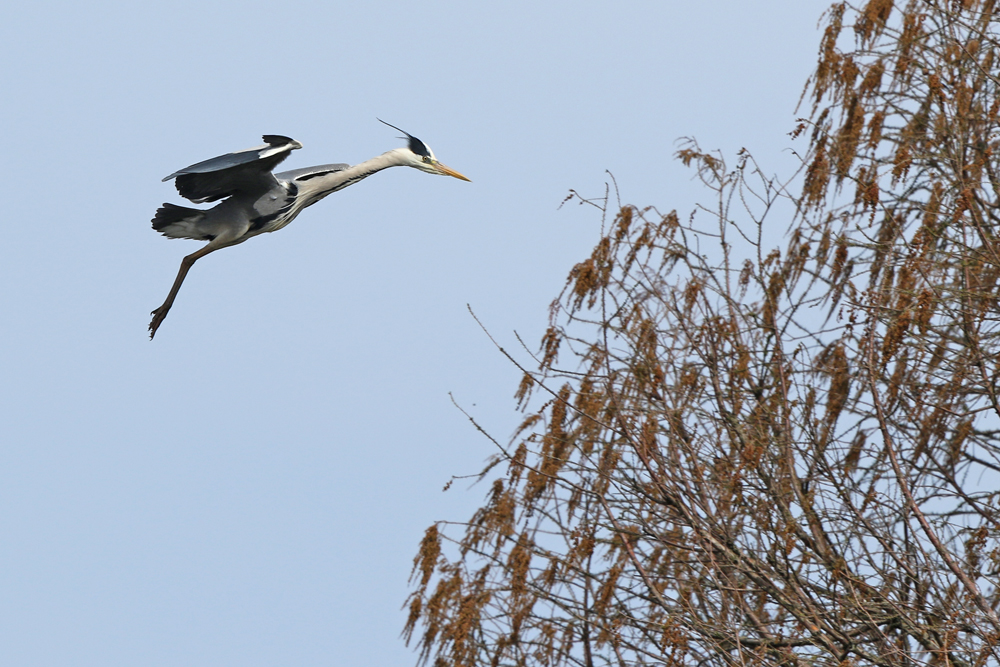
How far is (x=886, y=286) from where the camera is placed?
21.0ft

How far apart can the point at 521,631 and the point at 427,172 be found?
330 cm

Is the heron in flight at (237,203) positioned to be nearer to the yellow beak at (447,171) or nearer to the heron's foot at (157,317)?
the heron's foot at (157,317)

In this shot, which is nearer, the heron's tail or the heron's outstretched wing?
the heron's outstretched wing

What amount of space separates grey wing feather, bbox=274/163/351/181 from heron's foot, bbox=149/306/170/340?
3.28 ft

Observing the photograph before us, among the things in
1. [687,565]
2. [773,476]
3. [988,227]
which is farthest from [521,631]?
[988,227]

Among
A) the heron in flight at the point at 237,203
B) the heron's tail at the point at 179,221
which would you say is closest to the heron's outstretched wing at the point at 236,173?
the heron in flight at the point at 237,203

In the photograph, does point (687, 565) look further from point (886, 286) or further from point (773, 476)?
point (886, 286)

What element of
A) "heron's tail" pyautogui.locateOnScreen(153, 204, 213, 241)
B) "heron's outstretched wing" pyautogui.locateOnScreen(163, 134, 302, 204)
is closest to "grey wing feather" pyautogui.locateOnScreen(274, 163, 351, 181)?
"heron's outstretched wing" pyautogui.locateOnScreen(163, 134, 302, 204)

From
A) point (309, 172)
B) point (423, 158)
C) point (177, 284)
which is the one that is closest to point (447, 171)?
point (423, 158)

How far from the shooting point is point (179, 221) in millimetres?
7035

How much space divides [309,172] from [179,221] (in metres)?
0.86

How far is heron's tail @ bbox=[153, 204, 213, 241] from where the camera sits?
6.98 meters

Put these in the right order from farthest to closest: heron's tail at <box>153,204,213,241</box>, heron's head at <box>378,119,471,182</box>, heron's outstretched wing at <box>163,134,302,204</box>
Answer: heron's head at <box>378,119,471,182</box>
heron's tail at <box>153,204,213,241</box>
heron's outstretched wing at <box>163,134,302,204</box>

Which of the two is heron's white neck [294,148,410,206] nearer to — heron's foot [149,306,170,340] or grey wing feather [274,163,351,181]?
grey wing feather [274,163,351,181]
